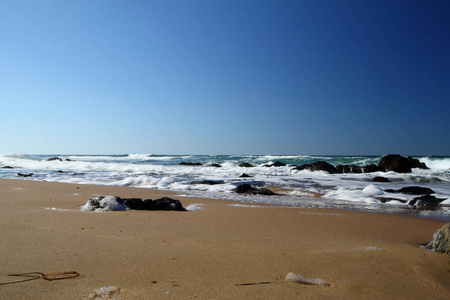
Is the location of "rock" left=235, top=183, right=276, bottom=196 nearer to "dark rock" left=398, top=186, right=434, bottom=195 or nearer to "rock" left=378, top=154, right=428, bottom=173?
"dark rock" left=398, top=186, right=434, bottom=195

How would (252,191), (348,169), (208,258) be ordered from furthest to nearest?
(348,169)
(252,191)
(208,258)

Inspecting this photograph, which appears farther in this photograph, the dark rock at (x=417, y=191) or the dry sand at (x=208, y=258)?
the dark rock at (x=417, y=191)

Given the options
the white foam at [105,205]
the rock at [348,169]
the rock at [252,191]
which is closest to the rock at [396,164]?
the rock at [348,169]

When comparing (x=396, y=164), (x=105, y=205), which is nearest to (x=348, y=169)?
(x=396, y=164)

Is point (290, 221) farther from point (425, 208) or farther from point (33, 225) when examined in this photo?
point (425, 208)

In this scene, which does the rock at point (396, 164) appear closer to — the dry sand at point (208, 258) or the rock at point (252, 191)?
the rock at point (252, 191)

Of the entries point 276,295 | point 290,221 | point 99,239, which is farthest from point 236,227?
point 276,295

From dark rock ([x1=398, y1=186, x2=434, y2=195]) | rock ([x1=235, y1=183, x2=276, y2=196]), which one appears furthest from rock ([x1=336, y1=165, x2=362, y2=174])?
rock ([x1=235, y1=183, x2=276, y2=196])

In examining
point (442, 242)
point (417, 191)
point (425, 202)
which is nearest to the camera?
point (442, 242)

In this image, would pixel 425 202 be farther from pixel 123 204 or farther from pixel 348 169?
pixel 348 169

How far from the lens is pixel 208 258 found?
88.3 inches

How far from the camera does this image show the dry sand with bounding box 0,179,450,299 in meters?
1.67

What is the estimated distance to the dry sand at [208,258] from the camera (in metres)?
1.67

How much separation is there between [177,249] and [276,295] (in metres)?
1.07
